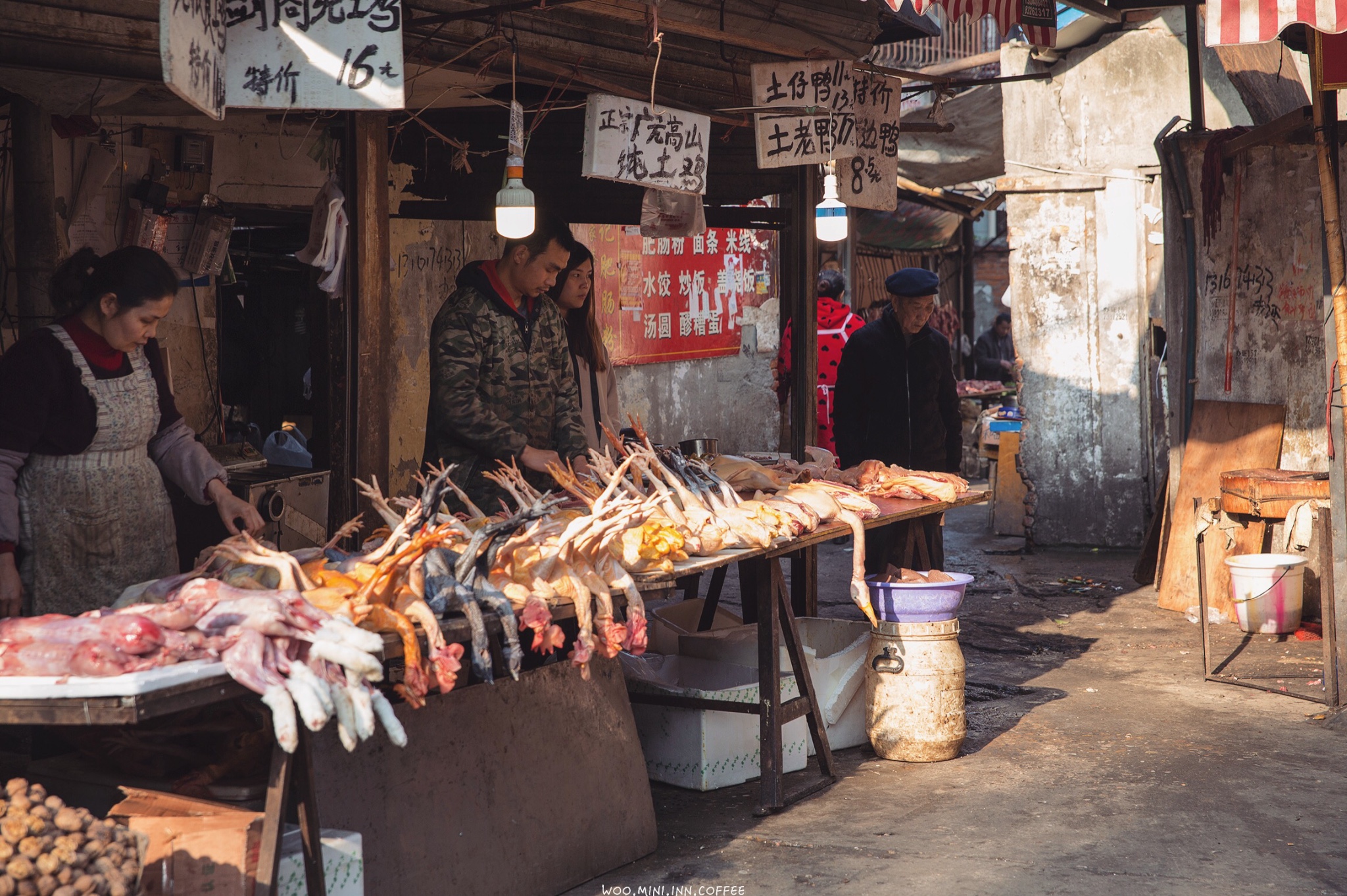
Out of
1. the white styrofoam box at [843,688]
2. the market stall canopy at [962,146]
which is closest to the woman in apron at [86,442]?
the white styrofoam box at [843,688]

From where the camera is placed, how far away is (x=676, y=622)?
641cm

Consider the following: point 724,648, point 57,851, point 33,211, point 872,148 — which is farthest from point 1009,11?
point 57,851

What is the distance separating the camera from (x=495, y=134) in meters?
7.07

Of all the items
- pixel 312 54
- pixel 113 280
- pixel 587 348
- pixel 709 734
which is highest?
pixel 312 54

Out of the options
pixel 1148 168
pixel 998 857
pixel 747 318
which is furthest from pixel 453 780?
pixel 747 318

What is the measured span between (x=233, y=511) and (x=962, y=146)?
1059 centimetres

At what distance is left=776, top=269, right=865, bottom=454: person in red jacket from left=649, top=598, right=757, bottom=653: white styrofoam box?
342 centimetres

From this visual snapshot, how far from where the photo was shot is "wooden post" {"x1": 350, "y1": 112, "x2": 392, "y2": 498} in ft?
16.3

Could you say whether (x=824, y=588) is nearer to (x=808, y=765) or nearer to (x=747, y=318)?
(x=808, y=765)

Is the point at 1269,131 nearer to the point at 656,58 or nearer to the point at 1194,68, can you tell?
the point at 1194,68

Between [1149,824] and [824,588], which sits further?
[824,588]

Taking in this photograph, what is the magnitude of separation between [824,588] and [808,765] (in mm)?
4080

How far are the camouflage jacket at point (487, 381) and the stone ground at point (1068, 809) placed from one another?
1.58 metres

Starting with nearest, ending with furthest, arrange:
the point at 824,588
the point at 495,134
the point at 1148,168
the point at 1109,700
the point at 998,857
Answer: the point at 998,857 < the point at 1109,700 < the point at 495,134 < the point at 824,588 < the point at 1148,168
